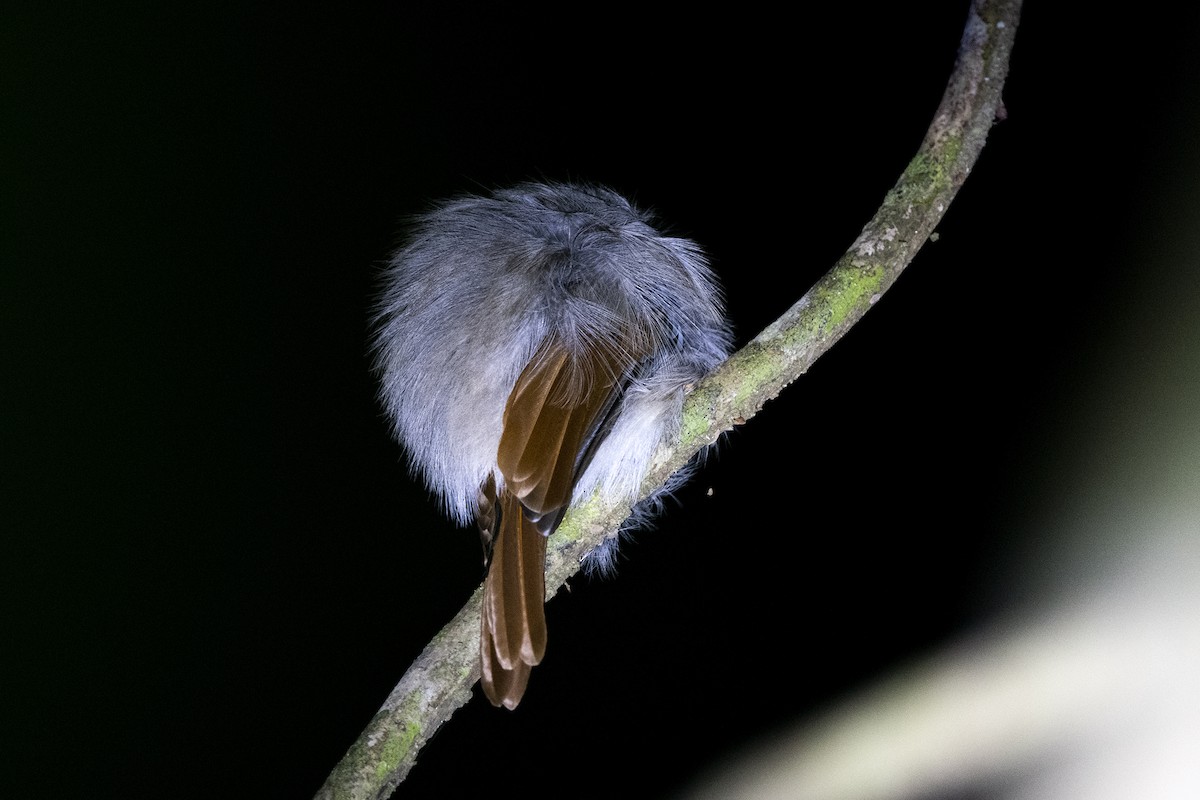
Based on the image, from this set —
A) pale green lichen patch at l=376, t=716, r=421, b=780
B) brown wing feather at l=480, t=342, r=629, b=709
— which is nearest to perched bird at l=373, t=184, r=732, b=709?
brown wing feather at l=480, t=342, r=629, b=709

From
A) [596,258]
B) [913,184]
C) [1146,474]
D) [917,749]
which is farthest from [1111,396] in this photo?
[596,258]

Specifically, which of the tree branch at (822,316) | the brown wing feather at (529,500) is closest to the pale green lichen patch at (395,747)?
the tree branch at (822,316)

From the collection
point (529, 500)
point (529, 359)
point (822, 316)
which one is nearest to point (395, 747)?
point (529, 500)

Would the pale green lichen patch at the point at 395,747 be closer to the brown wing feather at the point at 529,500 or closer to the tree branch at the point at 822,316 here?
the tree branch at the point at 822,316

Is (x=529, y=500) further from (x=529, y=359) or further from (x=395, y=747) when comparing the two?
(x=395, y=747)

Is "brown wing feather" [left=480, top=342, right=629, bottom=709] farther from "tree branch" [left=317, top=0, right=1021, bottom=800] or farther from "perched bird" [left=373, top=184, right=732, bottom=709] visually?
"tree branch" [left=317, top=0, right=1021, bottom=800]

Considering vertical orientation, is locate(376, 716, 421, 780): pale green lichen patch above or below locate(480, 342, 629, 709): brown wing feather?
below
